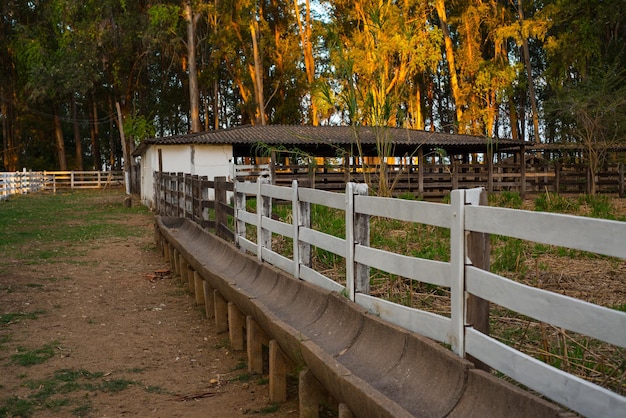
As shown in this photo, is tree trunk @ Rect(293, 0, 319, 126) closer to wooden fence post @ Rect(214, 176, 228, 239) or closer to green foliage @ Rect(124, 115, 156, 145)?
green foliage @ Rect(124, 115, 156, 145)

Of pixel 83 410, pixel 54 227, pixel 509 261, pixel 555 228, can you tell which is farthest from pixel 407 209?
pixel 54 227

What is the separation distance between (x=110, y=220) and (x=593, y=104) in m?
20.5

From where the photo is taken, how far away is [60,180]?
2062 inches

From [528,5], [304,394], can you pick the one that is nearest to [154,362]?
[304,394]

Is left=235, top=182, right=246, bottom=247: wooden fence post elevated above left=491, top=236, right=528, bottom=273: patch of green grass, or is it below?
above

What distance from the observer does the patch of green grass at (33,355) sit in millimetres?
6375

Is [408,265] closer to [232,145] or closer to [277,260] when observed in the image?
[277,260]

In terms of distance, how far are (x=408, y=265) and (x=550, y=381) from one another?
1509 mm

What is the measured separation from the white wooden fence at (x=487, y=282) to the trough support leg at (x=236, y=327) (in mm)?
1090

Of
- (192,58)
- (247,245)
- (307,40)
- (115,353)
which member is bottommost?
(115,353)

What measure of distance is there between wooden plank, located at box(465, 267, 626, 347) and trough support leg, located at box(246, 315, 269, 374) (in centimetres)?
279

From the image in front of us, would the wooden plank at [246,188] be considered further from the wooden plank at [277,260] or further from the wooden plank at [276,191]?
the wooden plank at [277,260]

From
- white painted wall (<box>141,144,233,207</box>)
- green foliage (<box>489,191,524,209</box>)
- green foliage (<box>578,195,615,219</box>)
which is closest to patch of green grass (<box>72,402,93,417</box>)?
green foliage (<box>578,195,615,219</box>)

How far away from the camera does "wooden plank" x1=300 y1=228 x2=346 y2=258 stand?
17.8ft
